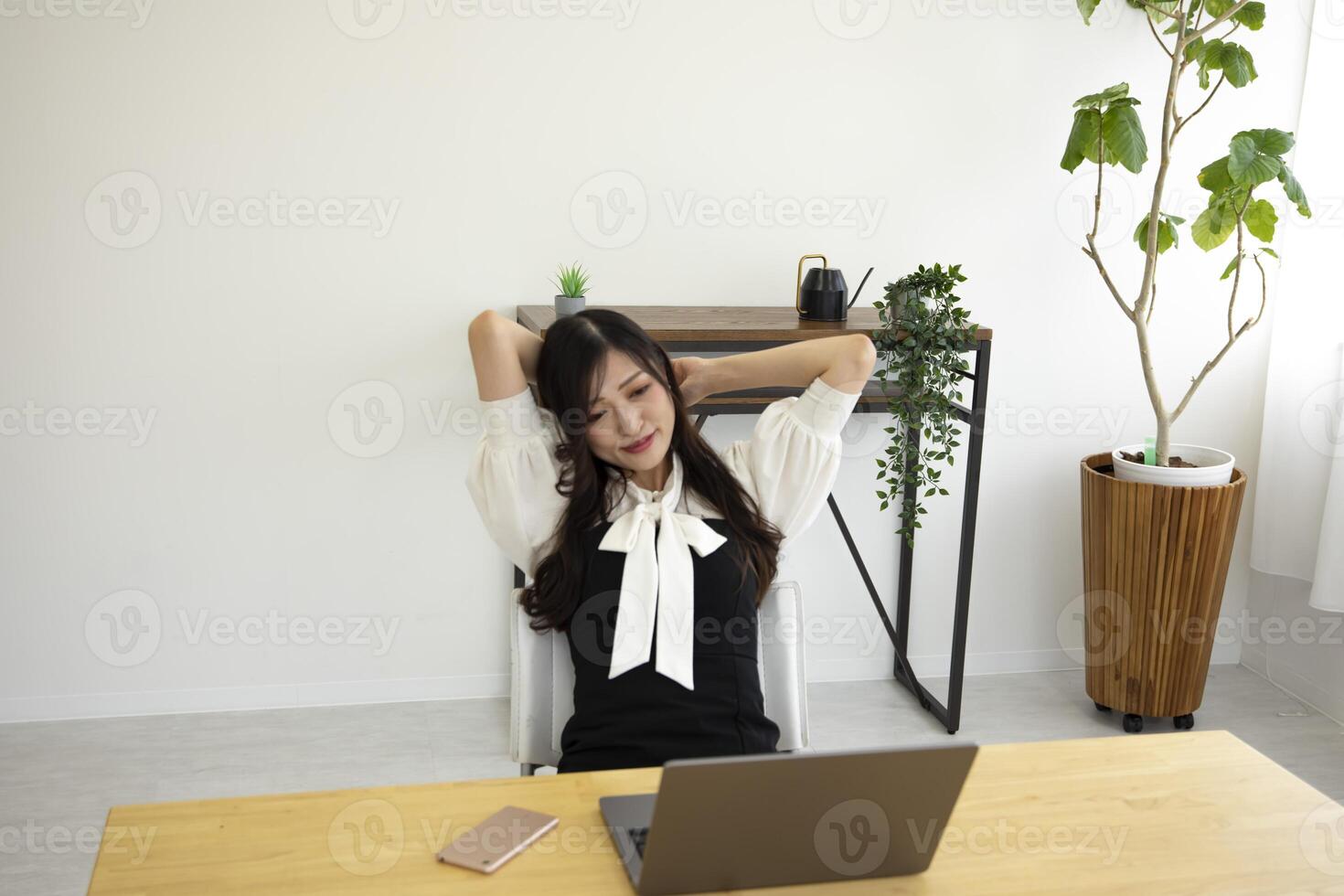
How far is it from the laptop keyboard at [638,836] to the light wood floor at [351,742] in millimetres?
1679

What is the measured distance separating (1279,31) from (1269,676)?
1.85 meters

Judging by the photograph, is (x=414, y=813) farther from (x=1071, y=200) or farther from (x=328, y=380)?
(x=1071, y=200)

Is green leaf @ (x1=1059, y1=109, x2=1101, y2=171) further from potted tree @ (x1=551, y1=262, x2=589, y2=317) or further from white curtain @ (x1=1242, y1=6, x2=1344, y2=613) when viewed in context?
potted tree @ (x1=551, y1=262, x2=589, y2=317)

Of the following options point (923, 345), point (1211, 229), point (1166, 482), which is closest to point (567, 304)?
point (923, 345)

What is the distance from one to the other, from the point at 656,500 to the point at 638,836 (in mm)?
638

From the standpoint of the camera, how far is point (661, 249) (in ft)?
10.6

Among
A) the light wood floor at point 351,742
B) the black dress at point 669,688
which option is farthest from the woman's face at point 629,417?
the light wood floor at point 351,742

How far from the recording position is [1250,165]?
2957mm

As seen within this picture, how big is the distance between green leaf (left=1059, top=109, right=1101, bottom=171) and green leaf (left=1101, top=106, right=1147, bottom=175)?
29mm

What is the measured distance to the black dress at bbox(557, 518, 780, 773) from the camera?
169cm

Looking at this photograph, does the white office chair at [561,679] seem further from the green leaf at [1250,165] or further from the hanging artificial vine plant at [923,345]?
the green leaf at [1250,165]

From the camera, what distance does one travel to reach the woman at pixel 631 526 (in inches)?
66.9

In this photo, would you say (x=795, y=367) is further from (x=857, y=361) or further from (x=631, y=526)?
(x=631, y=526)

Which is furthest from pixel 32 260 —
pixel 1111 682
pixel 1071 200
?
pixel 1111 682
